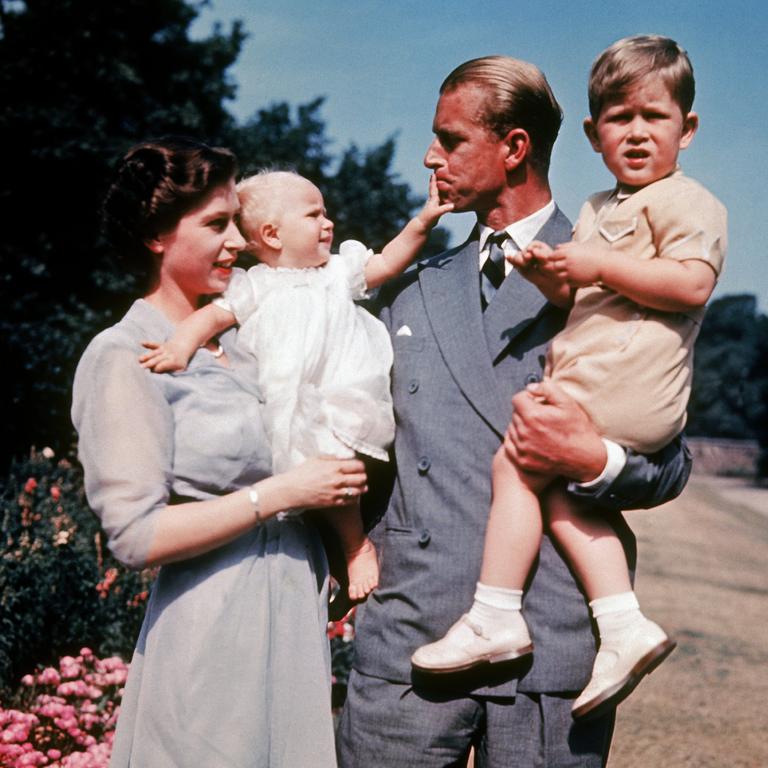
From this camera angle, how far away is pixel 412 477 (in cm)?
258

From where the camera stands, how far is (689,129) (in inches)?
98.7

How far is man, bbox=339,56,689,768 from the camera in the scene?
7.85 feet

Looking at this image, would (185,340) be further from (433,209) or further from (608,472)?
(608,472)

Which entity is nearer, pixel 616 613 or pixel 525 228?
pixel 616 613

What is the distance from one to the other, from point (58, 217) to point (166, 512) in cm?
1553

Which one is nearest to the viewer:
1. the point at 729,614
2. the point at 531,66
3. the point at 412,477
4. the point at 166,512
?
the point at 166,512

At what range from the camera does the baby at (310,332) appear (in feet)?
7.84

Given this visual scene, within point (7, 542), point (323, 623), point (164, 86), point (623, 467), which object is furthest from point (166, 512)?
point (164, 86)

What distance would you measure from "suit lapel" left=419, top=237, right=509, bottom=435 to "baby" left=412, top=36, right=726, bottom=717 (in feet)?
0.51

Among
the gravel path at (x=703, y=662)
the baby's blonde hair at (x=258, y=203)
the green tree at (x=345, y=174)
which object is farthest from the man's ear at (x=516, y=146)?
the green tree at (x=345, y=174)

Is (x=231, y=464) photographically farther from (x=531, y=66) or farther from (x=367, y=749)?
(x=531, y=66)

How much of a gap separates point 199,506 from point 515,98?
57.3 inches

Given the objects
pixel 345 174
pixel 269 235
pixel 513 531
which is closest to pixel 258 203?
pixel 269 235

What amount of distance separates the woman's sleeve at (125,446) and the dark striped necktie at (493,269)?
1.04 meters
